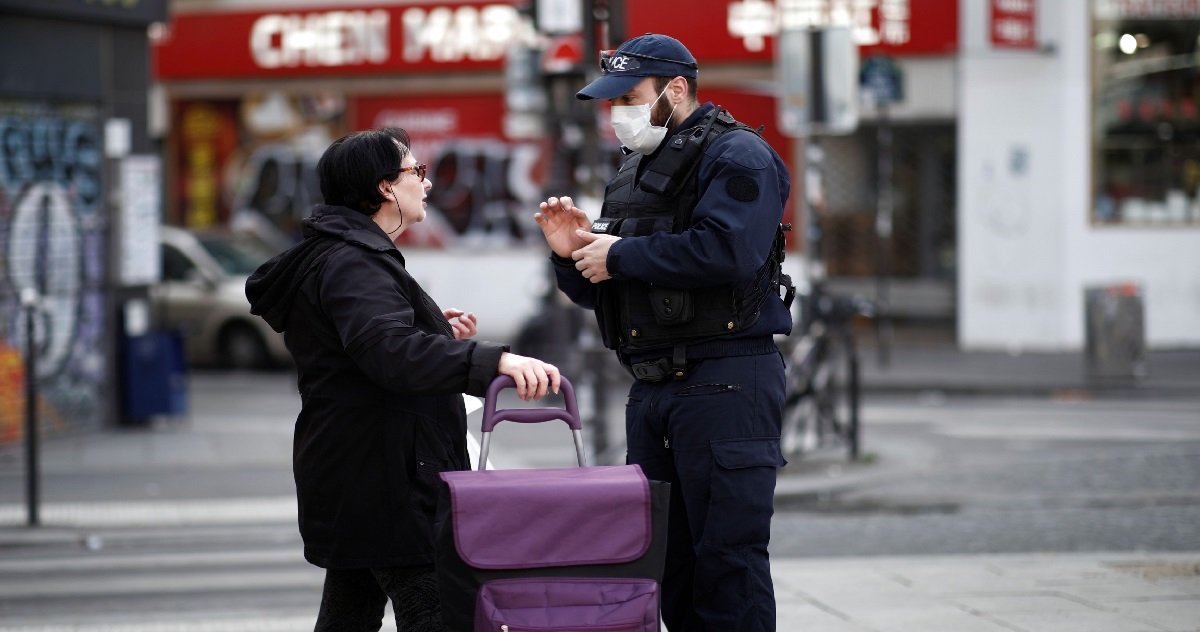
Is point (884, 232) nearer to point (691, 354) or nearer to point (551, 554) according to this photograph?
point (691, 354)

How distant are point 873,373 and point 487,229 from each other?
6958 millimetres

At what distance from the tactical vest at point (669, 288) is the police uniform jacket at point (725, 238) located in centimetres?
4

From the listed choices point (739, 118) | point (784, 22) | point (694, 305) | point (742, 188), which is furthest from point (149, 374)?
point (784, 22)

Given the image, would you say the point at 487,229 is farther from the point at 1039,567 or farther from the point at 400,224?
the point at 400,224

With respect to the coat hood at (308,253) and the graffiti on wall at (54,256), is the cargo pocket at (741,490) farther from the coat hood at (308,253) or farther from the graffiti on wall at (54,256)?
the graffiti on wall at (54,256)

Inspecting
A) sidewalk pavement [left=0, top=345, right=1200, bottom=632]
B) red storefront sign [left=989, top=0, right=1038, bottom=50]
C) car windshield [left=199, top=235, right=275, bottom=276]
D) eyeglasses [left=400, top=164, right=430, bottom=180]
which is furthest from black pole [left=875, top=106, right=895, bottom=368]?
eyeglasses [left=400, top=164, right=430, bottom=180]

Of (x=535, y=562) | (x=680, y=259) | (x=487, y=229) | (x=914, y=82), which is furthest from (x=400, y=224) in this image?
(x=487, y=229)

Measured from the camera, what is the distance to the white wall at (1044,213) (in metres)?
20.4

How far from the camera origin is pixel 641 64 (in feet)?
15.6

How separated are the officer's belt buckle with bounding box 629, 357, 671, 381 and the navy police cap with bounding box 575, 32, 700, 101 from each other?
0.76 m

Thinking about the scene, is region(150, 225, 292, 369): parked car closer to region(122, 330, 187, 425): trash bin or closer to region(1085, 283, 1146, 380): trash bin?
region(122, 330, 187, 425): trash bin

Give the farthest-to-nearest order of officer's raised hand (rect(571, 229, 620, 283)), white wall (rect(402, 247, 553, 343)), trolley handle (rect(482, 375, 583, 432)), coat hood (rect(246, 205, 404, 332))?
white wall (rect(402, 247, 553, 343)), officer's raised hand (rect(571, 229, 620, 283)), coat hood (rect(246, 205, 404, 332)), trolley handle (rect(482, 375, 583, 432))

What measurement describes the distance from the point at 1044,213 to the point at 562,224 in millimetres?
16834

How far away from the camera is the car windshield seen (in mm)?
19641
